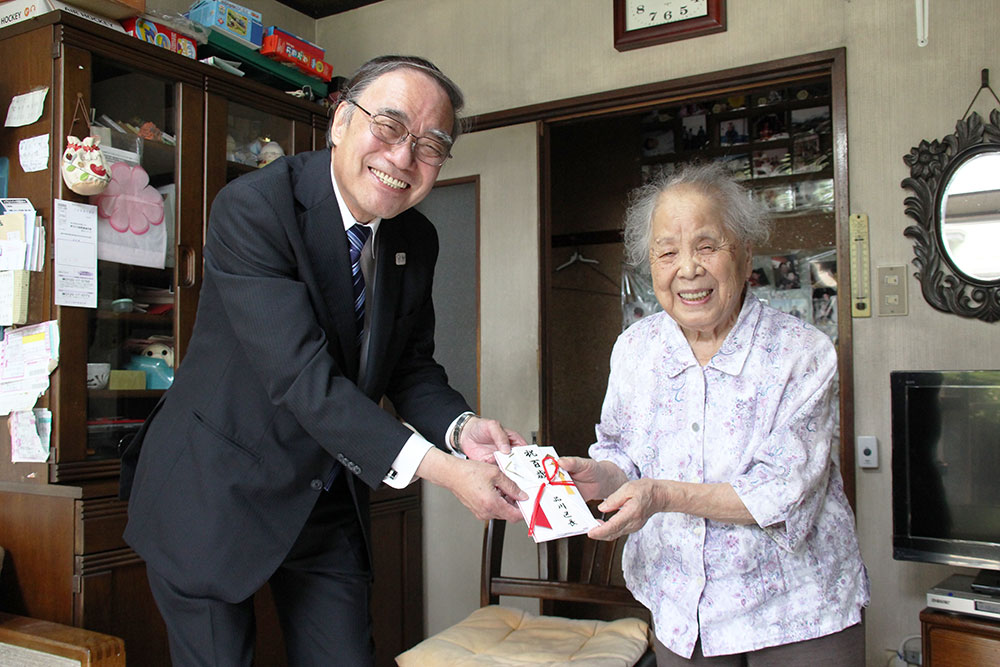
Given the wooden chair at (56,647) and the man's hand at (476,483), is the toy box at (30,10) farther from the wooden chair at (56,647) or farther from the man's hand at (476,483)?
the man's hand at (476,483)

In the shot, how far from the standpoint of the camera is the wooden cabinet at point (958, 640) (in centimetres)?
197

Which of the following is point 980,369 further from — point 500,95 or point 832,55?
point 500,95

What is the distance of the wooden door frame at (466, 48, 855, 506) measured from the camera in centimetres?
254

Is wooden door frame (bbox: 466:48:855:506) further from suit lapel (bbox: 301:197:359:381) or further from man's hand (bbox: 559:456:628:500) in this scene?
man's hand (bbox: 559:456:628:500)

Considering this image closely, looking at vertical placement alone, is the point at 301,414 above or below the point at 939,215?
below

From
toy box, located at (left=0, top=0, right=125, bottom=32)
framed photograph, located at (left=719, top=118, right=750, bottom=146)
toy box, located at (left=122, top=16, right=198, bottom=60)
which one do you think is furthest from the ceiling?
framed photograph, located at (left=719, top=118, right=750, bottom=146)

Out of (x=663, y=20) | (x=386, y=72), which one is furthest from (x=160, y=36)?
(x=663, y=20)

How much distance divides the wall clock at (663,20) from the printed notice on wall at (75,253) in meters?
1.85

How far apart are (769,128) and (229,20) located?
2599mm

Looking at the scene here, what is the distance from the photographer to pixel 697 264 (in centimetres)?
155

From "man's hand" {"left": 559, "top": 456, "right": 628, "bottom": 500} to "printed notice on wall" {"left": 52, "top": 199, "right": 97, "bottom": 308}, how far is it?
1.44 metres

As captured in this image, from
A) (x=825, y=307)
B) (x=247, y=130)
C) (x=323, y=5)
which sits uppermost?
(x=323, y=5)

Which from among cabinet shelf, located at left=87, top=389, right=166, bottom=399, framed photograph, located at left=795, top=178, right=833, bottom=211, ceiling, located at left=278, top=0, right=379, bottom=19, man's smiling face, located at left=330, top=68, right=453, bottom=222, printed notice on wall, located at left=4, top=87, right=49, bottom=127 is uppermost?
ceiling, located at left=278, top=0, right=379, bottom=19

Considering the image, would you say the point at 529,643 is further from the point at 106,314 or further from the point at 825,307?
the point at 825,307
